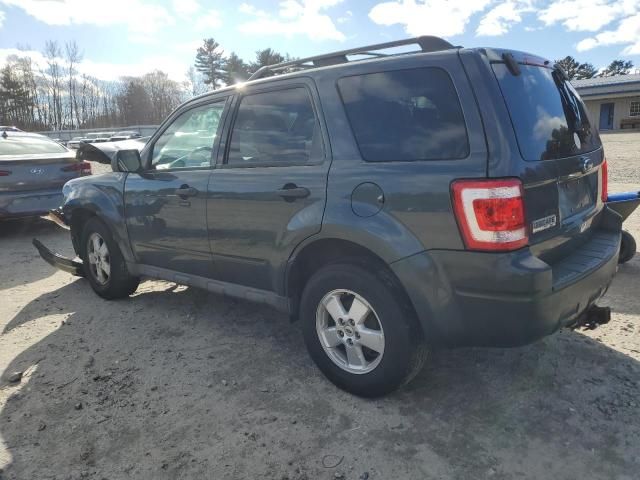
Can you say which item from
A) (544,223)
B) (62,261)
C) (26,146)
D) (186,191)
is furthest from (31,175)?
(544,223)

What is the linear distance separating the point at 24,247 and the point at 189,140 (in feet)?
15.6

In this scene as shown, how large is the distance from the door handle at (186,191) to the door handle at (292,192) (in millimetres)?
858

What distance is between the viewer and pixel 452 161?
238 cm

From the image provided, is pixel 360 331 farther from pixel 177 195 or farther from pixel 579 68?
pixel 579 68

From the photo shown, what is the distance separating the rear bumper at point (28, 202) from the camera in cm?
710

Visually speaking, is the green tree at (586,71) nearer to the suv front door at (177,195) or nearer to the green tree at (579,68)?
the green tree at (579,68)

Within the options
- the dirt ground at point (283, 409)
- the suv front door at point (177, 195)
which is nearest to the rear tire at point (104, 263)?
the suv front door at point (177, 195)

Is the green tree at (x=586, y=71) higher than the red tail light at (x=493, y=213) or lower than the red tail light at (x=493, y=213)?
higher

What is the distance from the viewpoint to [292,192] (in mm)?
2961

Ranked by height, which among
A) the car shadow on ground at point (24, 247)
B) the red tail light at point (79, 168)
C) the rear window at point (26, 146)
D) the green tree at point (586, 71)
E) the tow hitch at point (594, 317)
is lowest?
the car shadow on ground at point (24, 247)

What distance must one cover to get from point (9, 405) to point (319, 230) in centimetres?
219

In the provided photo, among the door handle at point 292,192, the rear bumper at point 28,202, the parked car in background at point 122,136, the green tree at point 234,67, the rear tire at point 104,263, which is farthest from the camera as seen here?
the green tree at point 234,67

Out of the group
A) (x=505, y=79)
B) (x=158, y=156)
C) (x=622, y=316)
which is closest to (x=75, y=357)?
(x=158, y=156)

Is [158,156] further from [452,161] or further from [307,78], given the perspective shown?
[452,161]
